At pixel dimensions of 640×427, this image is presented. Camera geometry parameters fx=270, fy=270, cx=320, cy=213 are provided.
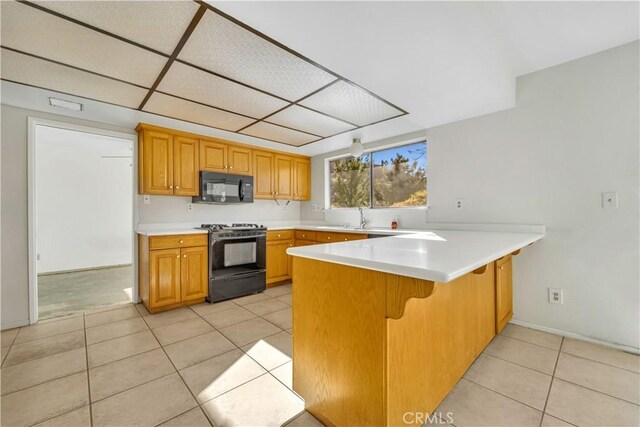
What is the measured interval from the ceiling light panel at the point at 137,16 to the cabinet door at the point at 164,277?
216 cm

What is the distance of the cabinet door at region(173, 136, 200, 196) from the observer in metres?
3.47

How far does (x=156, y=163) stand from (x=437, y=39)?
322 centimetres

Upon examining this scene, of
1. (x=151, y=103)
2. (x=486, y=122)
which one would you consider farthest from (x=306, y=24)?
(x=486, y=122)

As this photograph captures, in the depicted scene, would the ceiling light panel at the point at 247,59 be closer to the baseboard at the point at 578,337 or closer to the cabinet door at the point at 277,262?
the cabinet door at the point at 277,262

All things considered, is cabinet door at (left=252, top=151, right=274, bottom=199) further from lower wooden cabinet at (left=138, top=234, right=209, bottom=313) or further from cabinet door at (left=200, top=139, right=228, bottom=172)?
lower wooden cabinet at (left=138, top=234, right=209, bottom=313)

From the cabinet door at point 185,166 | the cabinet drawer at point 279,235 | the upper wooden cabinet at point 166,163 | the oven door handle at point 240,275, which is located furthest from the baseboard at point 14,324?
the cabinet drawer at point 279,235

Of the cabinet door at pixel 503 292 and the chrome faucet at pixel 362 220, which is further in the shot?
the chrome faucet at pixel 362 220

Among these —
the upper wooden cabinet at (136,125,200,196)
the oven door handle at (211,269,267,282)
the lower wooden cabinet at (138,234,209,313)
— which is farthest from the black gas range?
the upper wooden cabinet at (136,125,200,196)

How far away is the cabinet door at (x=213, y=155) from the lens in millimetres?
3695

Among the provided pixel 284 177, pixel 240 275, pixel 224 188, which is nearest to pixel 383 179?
pixel 284 177

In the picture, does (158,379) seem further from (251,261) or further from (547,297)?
(547,297)

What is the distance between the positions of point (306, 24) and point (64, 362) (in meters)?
2.89

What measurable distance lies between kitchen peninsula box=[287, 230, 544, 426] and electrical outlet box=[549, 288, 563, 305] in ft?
3.91

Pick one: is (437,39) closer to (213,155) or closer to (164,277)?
(213,155)
